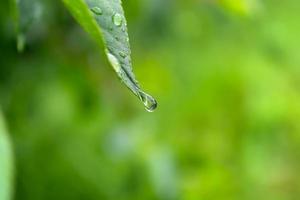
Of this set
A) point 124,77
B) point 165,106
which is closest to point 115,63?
point 124,77

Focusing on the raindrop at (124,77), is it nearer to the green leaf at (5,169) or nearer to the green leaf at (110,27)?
the green leaf at (110,27)

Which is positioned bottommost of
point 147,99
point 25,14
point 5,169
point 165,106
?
point 165,106

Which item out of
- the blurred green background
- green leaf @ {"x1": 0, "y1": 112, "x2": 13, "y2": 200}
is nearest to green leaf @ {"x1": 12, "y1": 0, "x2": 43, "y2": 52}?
green leaf @ {"x1": 0, "y1": 112, "x2": 13, "y2": 200}

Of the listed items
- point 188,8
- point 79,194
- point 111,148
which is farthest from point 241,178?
point 79,194

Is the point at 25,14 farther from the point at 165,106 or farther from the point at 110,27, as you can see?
the point at 165,106

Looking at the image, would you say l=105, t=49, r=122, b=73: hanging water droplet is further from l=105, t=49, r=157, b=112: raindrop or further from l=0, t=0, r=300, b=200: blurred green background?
l=0, t=0, r=300, b=200: blurred green background

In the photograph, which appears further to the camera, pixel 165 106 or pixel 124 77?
pixel 165 106

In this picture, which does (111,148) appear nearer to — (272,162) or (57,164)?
(57,164)
